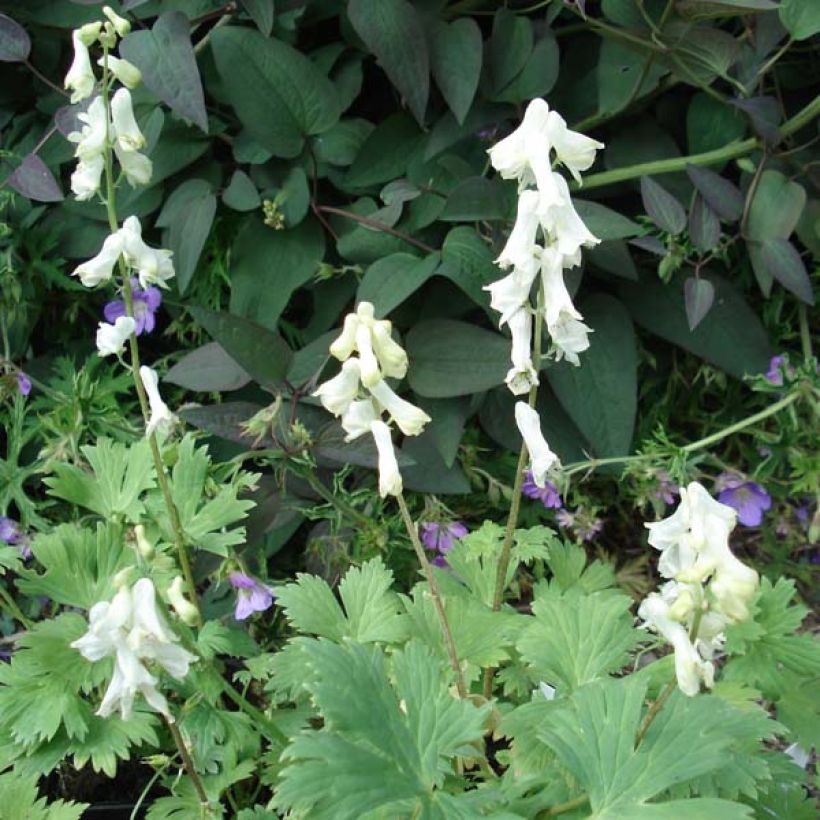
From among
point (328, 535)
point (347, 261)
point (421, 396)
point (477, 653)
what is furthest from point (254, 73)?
point (477, 653)

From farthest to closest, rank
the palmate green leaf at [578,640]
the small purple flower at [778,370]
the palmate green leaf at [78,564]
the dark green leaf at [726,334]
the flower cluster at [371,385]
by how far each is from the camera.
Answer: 1. the dark green leaf at [726,334]
2. the small purple flower at [778,370]
3. the palmate green leaf at [78,564]
4. the palmate green leaf at [578,640]
5. the flower cluster at [371,385]

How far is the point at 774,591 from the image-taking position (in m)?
1.02

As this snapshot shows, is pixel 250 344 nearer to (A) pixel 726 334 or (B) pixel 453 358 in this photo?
(B) pixel 453 358

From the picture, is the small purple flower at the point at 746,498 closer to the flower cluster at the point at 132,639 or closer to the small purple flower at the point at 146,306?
the small purple flower at the point at 146,306

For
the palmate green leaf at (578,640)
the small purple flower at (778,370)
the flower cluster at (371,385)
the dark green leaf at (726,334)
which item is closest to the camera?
the flower cluster at (371,385)

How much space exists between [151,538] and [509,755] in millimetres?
455

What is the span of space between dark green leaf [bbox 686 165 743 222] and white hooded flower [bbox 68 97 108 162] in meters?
0.79

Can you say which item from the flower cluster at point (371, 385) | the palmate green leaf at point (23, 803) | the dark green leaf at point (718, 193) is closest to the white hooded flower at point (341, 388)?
the flower cluster at point (371, 385)

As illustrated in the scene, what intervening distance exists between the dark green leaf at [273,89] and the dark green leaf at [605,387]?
50 cm

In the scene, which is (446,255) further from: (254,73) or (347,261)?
(254,73)

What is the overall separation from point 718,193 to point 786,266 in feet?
0.44

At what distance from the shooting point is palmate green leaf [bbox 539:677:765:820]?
697mm

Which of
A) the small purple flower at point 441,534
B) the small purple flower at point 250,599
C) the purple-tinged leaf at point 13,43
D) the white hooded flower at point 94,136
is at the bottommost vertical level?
the small purple flower at point 441,534

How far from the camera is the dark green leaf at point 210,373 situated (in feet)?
4.52
